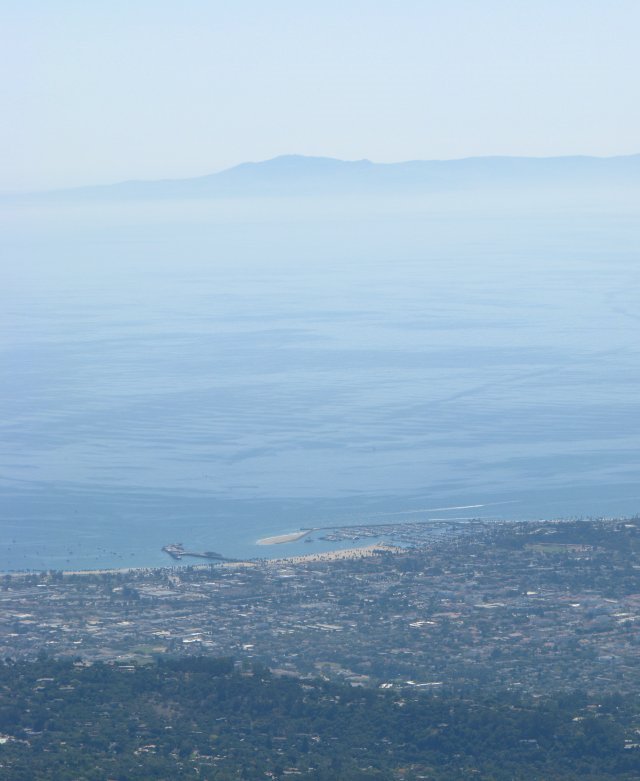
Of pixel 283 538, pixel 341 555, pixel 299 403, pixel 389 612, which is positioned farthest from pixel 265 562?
pixel 299 403

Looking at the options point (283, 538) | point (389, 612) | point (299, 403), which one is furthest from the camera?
point (299, 403)

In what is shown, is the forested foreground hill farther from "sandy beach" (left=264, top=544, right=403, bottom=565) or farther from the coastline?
"sandy beach" (left=264, top=544, right=403, bottom=565)

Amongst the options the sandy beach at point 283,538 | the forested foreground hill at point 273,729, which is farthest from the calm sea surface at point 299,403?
the forested foreground hill at point 273,729

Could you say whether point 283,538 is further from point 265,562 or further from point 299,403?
point 299,403

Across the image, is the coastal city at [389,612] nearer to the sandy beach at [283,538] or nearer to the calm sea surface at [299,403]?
the sandy beach at [283,538]

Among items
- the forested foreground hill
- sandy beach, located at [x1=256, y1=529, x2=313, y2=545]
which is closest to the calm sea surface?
sandy beach, located at [x1=256, y1=529, x2=313, y2=545]

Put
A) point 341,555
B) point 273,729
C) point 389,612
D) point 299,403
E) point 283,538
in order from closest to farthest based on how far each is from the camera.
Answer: point 273,729 → point 389,612 → point 341,555 → point 283,538 → point 299,403

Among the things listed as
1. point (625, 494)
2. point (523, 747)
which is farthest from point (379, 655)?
point (625, 494)
